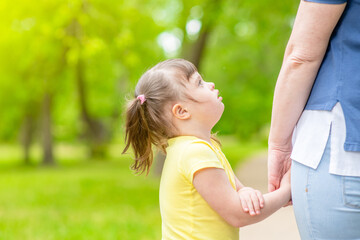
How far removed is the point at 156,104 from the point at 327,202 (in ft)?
2.54

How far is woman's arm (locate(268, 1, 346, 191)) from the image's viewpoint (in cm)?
171

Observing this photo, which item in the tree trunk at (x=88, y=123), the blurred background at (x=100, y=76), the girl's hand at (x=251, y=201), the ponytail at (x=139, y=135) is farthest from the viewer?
the tree trunk at (x=88, y=123)

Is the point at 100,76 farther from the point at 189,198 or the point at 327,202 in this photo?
the point at 327,202

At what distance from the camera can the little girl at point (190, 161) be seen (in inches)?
74.4

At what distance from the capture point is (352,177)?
1631mm

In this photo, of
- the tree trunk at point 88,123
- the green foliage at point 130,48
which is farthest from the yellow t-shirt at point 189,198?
the tree trunk at point 88,123

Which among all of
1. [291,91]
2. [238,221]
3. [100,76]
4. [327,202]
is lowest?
[100,76]

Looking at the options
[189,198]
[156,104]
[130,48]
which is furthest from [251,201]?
[130,48]

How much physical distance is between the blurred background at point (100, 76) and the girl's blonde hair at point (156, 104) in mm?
231

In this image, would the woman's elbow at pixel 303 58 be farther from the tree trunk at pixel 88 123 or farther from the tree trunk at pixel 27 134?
the tree trunk at pixel 27 134

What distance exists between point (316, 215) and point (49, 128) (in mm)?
20470

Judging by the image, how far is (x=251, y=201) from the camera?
191cm

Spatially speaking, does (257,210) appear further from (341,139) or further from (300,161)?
(341,139)

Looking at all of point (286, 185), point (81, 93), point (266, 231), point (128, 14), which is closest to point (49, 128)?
point (81, 93)
